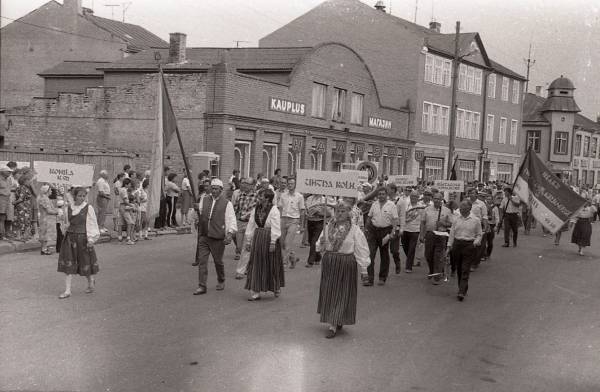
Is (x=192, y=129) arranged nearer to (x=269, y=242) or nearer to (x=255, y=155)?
(x=255, y=155)

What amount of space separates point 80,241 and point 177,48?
69.6ft

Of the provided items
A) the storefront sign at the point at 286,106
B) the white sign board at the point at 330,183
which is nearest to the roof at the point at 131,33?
the storefront sign at the point at 286,106

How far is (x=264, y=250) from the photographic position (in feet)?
34.6

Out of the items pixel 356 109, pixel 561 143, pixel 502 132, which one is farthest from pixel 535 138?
pixel 356 109

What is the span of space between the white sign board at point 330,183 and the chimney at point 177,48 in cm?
1918

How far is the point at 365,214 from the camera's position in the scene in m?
15.8

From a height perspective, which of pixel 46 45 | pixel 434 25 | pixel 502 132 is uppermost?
pixel 434 25

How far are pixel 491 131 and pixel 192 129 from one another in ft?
100

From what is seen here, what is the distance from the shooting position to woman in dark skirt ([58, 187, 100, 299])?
10.1 meters

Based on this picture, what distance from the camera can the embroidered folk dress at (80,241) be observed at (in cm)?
1015

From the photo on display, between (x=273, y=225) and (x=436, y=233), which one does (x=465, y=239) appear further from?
(x=273, y=225)

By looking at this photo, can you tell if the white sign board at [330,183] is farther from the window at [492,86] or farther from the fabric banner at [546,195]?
the window at [492,86]

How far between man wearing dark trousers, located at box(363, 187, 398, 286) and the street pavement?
1.69 feet

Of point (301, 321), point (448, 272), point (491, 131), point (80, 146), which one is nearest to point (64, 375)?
point (301, 321)
